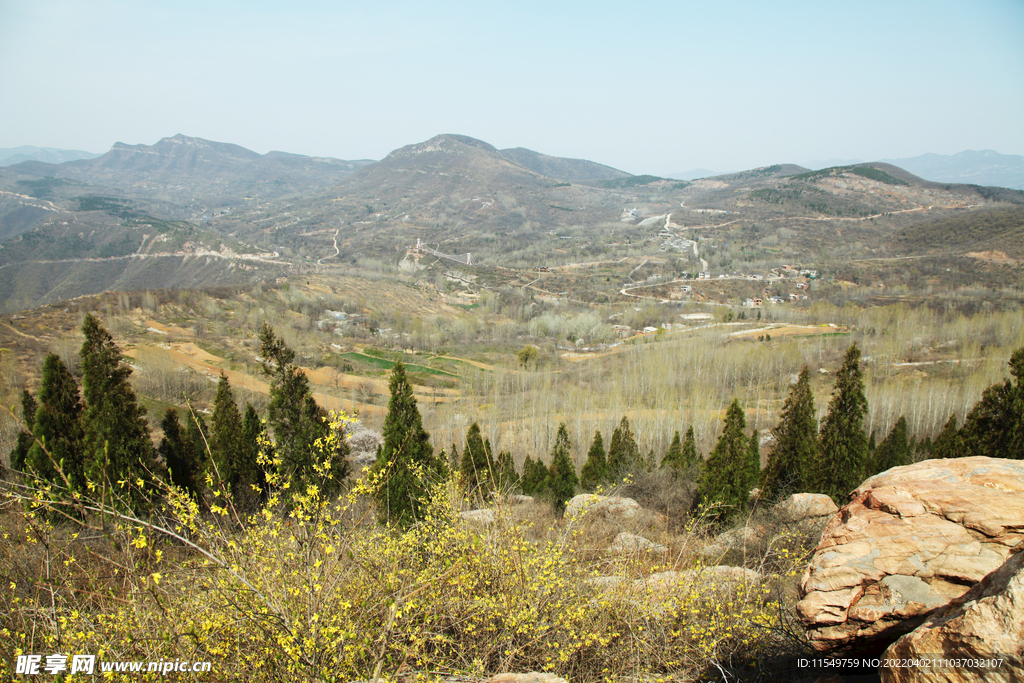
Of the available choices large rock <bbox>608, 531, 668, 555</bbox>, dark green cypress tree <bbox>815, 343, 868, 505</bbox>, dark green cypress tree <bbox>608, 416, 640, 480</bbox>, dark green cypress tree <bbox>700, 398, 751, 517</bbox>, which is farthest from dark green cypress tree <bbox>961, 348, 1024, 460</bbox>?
dark green cypress tree <bbox>608, 416, 640, 480</bbox>

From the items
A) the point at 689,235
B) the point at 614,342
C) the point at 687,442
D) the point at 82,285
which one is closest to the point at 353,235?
the point at 82,285

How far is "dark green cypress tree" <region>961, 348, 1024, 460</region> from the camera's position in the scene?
13953 mm

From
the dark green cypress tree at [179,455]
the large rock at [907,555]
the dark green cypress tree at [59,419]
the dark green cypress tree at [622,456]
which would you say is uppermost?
the large rock at [907,555]

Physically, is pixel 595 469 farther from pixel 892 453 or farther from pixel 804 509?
pixel 892 453

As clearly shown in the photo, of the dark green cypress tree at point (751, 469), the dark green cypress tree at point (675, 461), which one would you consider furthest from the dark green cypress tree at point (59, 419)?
the dark green cypress tree at point (751, 469)

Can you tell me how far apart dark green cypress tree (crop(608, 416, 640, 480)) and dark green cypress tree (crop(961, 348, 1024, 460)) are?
39.2 feet

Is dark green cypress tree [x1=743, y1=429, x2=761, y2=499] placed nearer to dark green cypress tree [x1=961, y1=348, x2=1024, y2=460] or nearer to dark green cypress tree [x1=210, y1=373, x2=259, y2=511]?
dark green cypress tree [x1=961, y1=348, x2=1024, y2=460]

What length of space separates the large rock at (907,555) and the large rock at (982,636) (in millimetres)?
798

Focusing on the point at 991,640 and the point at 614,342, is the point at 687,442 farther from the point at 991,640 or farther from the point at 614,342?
the point at 614,342

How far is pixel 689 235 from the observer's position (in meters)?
139

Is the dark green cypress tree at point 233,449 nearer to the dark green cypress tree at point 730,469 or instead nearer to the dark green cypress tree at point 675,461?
the dark green cypress tree at point 730,469

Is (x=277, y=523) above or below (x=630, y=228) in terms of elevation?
below

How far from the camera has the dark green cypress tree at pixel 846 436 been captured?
16719 millimetres

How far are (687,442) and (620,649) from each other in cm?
2187
